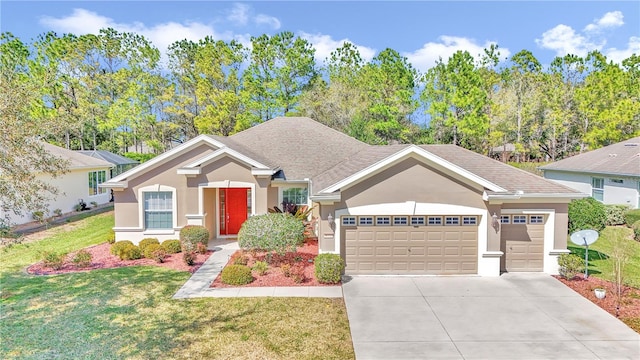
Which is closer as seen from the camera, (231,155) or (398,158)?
(398,158)

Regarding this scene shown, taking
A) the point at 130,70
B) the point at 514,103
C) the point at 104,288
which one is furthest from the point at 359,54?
the point at 104,288

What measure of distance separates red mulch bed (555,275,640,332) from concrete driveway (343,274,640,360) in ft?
1.02

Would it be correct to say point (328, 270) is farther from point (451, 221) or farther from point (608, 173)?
point (608, 173)

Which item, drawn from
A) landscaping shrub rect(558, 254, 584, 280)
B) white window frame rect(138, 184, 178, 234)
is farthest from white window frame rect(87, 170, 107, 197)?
landscaping shrub rect(558, 254, 584, 280)

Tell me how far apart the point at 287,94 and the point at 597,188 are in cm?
2994

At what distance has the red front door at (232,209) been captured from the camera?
1761 centimetres

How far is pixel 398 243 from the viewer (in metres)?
12.0

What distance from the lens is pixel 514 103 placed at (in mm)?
41031

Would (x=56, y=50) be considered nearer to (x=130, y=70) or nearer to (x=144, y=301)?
(x=130, y=70)

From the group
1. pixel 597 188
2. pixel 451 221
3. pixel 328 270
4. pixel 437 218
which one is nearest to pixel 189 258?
pixel 328 270

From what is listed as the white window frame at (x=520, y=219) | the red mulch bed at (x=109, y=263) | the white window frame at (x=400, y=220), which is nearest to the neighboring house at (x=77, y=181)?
the red mulch bed at (x=109, y=263)

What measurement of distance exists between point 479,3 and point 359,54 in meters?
31.0

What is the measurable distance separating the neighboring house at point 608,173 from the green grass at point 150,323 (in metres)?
21.3

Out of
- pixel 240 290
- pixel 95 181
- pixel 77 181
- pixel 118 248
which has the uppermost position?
pixel 77 181
